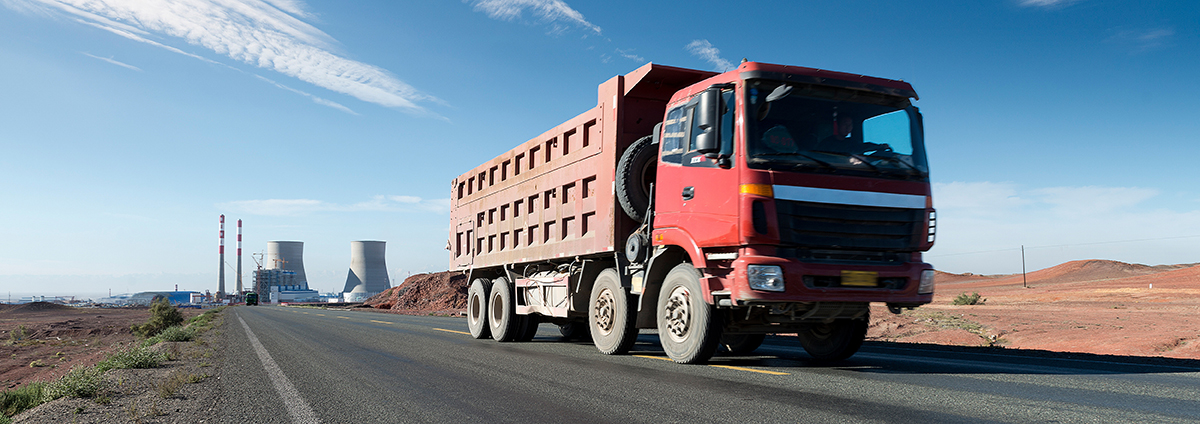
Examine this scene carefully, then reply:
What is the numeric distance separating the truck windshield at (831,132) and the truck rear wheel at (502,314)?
23.1ft

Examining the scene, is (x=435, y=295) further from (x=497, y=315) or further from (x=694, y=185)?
(x=694, y=185)

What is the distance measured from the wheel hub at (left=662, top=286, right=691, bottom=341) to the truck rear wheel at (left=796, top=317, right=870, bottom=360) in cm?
148

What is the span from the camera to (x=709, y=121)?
277 inches

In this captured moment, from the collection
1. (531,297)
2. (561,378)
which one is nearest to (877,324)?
Answer: (531,297)

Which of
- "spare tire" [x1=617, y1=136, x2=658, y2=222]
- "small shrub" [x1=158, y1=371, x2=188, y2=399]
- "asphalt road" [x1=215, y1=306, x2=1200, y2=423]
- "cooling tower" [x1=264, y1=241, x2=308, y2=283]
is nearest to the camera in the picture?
"asphalt road" [x1=215, y1=306, x2=1200, y2=423]

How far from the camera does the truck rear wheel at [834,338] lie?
8008mm

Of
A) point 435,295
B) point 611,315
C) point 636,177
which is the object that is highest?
point 636,177

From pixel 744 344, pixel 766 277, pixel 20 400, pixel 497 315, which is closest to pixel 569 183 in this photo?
pixel 744 344

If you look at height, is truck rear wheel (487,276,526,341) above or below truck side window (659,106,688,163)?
below

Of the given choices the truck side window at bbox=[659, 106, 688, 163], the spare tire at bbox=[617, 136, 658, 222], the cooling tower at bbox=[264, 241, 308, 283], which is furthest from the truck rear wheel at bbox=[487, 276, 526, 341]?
the cooling tower at bbox=[264, 241, 308, 283]

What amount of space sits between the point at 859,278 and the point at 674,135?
2523 millimetres

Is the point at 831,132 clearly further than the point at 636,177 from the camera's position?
No

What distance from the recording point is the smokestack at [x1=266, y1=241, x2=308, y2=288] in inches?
5217

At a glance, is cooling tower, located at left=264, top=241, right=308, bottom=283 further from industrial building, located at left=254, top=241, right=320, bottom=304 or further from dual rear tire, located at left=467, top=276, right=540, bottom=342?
dual rear tire, located at left=467, top=276, right=540, bottom=342
